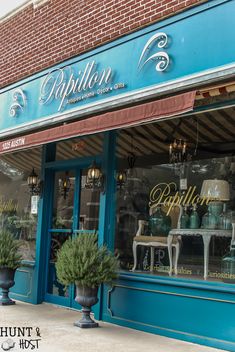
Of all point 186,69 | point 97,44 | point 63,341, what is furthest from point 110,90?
point 63,341

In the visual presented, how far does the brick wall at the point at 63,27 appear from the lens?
24.9 feet

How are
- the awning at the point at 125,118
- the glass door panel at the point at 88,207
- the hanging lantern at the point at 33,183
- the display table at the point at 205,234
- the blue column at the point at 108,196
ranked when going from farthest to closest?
the hanging lantern at the point at 33,183
the glass door panel at the point at 88,207
the blue column at the point at 108,196
the display table at the point at 205,234
the awning at the point at 125,118

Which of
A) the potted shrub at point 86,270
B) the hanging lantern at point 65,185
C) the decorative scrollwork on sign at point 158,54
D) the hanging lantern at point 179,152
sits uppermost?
the decorative scrollwork on sign at point 158,54

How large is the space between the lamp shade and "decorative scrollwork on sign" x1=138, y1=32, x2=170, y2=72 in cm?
173

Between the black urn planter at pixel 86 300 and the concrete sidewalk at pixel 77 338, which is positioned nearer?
the concrete sidewalk at pixel 77 338

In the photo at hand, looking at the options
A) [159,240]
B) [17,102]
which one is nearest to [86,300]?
[159,240]

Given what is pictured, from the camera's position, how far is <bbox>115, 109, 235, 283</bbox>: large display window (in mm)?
6906

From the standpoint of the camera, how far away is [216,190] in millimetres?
7000

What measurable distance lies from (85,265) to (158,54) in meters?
3.11

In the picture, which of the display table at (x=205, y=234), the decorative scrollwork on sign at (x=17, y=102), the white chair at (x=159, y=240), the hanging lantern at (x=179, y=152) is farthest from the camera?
the decorative scrollwork on sign at (x=17, y=102)

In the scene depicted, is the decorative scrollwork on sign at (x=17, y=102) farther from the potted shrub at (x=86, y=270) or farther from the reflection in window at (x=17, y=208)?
the potted shrub at (x=86, y=270)

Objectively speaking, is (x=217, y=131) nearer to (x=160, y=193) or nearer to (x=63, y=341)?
(x=160, y=193)

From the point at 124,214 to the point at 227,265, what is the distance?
208cm

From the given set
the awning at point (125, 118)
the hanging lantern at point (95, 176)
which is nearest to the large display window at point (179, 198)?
the hanging lantern at point (95, 176)
